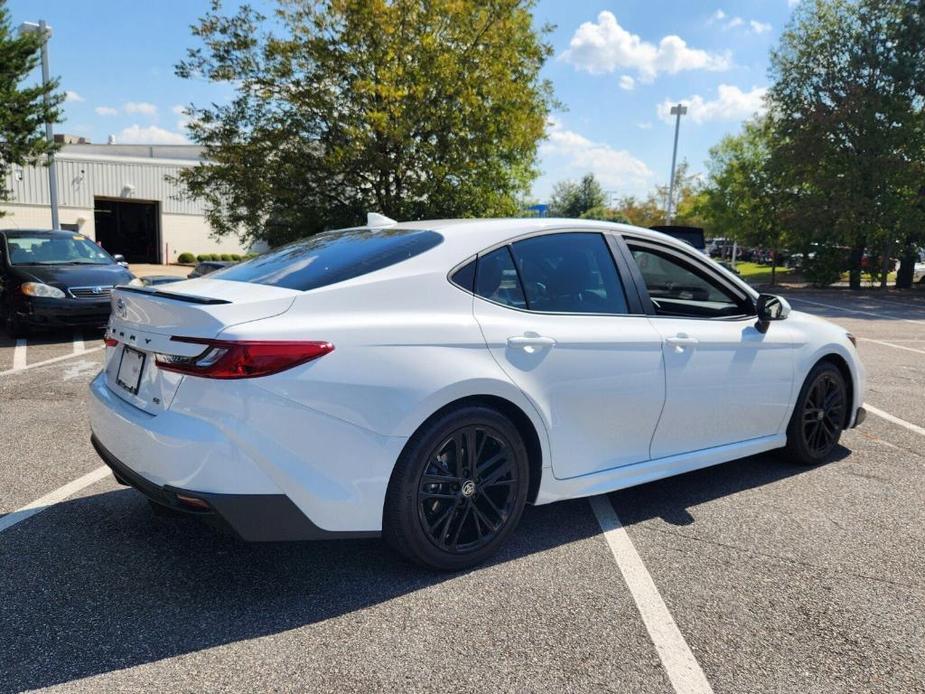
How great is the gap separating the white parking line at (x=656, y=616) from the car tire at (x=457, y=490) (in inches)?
22.6

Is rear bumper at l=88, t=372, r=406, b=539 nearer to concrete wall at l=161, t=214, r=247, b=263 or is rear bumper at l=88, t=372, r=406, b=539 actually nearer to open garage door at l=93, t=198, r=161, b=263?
concrete wall at l=161, t=214, r=247, b=263

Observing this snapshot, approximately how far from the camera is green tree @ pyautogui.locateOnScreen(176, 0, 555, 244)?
570 inches

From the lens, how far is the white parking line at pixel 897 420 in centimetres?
594

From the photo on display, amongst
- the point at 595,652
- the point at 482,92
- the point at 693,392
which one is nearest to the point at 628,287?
the point at 693,392

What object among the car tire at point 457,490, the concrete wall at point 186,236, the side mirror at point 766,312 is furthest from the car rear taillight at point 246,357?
the concrete wall at point 186,236

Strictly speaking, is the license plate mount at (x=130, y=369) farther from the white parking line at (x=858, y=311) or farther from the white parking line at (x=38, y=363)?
the white parking line at (x=858, y=311)

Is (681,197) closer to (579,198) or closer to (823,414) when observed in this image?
(579,198)

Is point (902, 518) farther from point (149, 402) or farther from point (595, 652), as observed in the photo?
point (149, 402)

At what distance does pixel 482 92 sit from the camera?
15.0m

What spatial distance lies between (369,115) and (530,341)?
37.7 feet

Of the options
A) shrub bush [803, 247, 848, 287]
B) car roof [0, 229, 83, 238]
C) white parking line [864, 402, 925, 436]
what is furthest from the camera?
shrub bush [803, 247, 848, 287]

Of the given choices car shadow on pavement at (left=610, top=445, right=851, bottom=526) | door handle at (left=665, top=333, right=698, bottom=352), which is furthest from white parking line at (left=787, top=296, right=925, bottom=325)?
door handle at (left=665, top=333, right=698, bottom=352)

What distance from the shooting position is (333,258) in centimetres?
343

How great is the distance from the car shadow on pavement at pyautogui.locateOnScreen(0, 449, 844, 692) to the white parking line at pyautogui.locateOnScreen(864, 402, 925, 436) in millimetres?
3073
